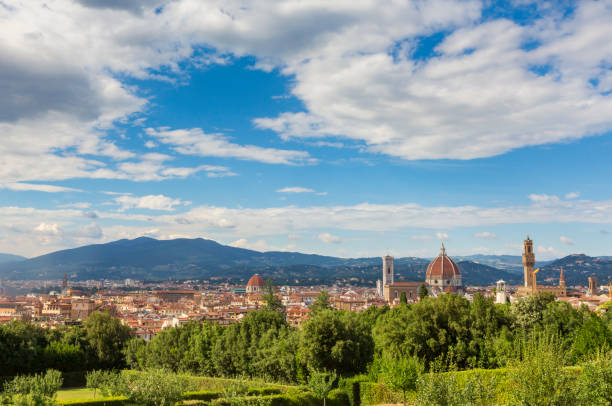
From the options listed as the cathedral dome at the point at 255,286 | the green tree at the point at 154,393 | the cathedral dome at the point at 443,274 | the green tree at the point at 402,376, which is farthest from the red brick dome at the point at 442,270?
the green tree at the point at 154,393

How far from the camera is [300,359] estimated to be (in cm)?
3025

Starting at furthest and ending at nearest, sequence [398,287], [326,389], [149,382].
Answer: [398,287] < [326,389] < [149,382]

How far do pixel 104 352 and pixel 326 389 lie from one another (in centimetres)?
2503

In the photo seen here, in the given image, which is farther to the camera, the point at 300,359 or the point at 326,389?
the point at 300,359

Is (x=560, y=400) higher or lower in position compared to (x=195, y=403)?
higher

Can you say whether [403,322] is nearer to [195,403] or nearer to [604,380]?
[195,403]

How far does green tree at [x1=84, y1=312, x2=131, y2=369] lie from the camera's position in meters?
41.1

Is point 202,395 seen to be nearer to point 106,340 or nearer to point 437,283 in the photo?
point 106,340

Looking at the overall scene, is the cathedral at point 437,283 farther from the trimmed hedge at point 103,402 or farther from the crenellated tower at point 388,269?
the trimmed hedge at point 103,402

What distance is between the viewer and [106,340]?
136ft

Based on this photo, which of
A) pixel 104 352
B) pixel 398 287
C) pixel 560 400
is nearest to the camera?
pixel 560 400

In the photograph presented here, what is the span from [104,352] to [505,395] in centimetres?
3147

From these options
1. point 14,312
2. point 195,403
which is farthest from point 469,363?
point 14,312

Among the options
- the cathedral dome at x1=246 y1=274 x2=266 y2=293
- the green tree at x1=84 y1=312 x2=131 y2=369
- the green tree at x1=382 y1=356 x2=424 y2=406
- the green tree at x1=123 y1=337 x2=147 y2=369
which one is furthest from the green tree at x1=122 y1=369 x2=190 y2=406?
the cathedral dome at x1=246 y1=274 x2=266 y2=293
